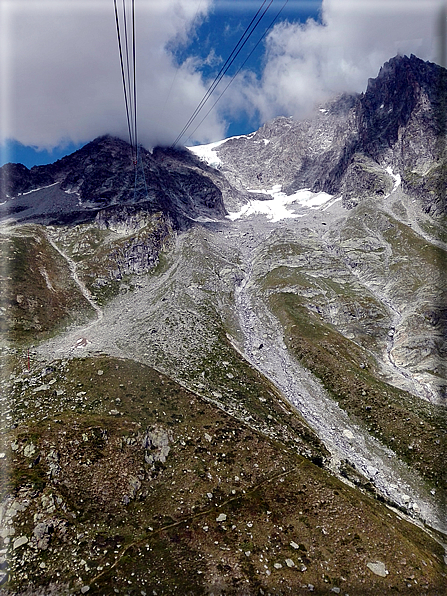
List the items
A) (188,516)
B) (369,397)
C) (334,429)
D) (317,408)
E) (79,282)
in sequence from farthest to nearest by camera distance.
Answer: (79,282)
(369,397)
(317,408)
(334,429)
(188,516)

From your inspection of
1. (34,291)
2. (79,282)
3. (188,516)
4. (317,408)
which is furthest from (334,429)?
(79,282)

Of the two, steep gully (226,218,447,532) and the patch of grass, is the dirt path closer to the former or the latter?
steep gully (226,218,447,532)

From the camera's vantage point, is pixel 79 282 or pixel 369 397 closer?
pixel 369 397

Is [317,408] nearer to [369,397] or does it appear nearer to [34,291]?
[369,397]

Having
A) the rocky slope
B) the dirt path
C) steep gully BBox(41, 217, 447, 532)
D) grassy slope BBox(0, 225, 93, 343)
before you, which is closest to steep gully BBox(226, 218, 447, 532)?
steep gully BBox(41, 217, 447, 532)

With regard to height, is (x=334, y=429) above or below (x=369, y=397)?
below

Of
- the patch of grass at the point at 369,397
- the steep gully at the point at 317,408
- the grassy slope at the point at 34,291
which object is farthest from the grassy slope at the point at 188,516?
the grassy slope at the point at 34,291

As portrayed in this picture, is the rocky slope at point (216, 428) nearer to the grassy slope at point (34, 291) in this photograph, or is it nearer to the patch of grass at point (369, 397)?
the patch of grass at point (369, 397)

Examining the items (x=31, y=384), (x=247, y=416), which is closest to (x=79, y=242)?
(x=31, y=384)
